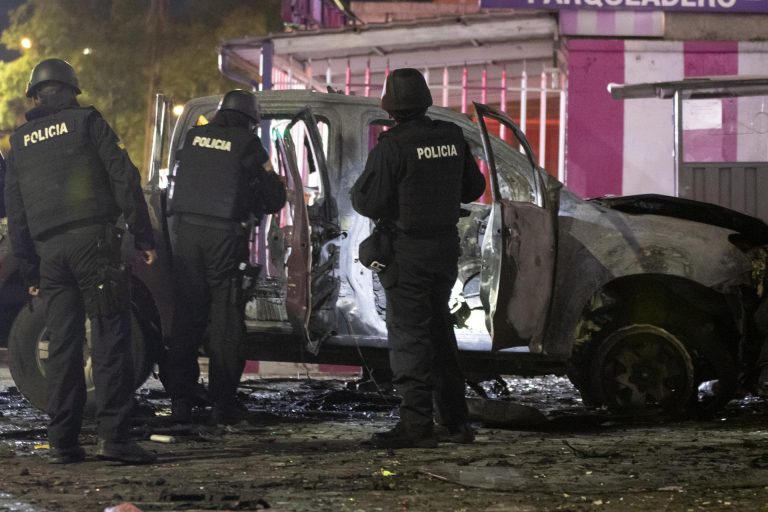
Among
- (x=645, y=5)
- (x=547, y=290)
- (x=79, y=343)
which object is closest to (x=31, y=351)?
(x=79, y=343)

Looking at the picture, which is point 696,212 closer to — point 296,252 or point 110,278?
point 296,252

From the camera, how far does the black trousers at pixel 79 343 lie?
5898 mm

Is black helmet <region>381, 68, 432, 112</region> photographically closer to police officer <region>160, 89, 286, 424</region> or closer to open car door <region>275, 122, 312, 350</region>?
open car door <region>275, 122, 312, 350</region>

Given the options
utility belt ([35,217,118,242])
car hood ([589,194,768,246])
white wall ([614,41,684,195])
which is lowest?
utility belt ([35,217,118,242])

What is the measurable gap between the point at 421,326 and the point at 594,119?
6060 millimetres

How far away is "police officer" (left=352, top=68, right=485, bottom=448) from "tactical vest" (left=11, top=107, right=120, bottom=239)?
1.24m

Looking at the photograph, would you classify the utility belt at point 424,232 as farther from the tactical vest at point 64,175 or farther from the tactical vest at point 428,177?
the tactical vest at point 64,175

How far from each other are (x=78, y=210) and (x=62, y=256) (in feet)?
0.73

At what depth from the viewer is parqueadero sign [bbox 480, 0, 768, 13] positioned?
37.8 feet

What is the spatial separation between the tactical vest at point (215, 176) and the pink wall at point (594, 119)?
17.6 feet

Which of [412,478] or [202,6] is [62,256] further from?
[202,6]

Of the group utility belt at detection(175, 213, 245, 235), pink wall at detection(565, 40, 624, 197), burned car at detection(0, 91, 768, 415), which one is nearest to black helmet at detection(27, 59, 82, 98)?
utility belt at detection(175, 213, 245, 235)

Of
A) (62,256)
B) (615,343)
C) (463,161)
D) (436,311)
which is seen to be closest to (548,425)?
(615,343)

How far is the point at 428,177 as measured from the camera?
6289 mm
